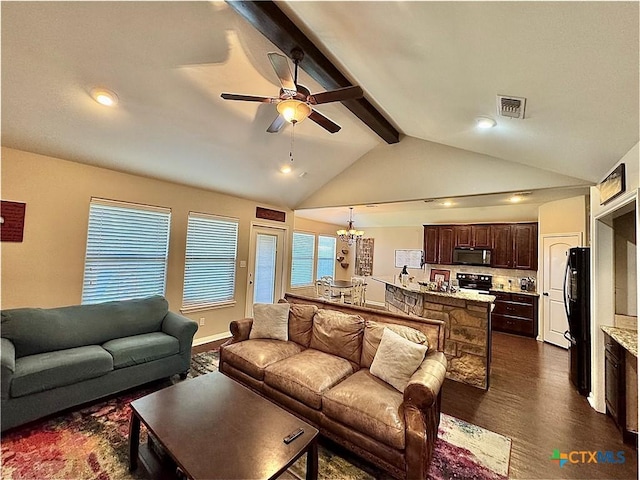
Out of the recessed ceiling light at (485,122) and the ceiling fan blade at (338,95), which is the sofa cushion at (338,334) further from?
the recessed ceiling light at (485,122)

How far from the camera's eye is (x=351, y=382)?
228cm

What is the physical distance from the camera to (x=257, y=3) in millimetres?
1962

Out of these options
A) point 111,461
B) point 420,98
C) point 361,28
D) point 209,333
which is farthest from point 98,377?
point 420,98

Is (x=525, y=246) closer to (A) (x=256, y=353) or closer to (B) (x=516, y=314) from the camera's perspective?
(B) (x=516, y=314)

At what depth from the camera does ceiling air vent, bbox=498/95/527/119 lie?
203 centimetres

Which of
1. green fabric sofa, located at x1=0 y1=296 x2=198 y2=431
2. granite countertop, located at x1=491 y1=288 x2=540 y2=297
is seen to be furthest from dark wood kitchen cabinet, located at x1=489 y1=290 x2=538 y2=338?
green fabric sofa, located at x1=0 y1=296 x2=198 y2=431

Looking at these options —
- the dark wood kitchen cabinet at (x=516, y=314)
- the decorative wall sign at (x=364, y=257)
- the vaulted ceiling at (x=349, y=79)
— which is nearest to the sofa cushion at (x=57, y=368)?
the vaulted ceiling at (x=349, y=79)

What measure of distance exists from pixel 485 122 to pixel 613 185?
1273mm

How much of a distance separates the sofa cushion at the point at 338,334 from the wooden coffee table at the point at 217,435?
1.01 meters

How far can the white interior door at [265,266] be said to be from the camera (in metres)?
5.51

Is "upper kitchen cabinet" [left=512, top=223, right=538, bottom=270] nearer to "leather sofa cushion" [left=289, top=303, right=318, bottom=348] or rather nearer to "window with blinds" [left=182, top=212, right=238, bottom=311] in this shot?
"leather sofa cushion" [left=289, top=303, right=318, bottom=348]

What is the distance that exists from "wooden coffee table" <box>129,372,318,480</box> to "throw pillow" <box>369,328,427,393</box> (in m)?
0.80

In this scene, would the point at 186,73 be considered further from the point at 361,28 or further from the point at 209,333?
the point at 209,333

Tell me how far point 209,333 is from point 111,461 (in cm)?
290
